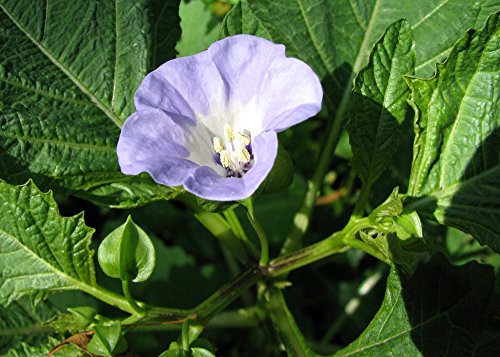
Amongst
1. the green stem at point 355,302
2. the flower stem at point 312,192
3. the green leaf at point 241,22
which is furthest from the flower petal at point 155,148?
the green stem at point 355,302

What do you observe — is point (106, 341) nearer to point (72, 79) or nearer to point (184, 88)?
point (184, 88)

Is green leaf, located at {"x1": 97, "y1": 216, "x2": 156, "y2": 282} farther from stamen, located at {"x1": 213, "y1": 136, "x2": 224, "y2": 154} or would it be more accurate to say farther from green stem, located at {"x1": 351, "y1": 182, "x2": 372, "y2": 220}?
green stem, located at {"x1": 351, "y1": 182, "x2": 372, "y2": 220}

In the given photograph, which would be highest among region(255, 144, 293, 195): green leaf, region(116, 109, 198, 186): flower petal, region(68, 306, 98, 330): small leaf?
region(116, 109, 198, 186): flower petal

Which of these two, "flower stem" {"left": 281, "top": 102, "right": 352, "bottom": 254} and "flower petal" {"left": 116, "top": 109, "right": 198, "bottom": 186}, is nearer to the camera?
"flower petal" {"left": 116, "top": 109, "right": 198, "bottom": 186}

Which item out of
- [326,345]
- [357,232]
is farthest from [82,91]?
[326,345]

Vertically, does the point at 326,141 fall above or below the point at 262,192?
below

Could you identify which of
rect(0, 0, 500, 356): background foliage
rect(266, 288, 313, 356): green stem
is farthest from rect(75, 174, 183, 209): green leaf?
rect(266, 288, 313, 356): green stem

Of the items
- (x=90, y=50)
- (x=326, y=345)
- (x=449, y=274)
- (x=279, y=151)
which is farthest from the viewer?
(x=326, y=345)

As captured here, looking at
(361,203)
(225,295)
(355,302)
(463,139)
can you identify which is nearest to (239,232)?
(225,295)

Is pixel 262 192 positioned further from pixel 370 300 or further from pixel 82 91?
pixel 370 300
